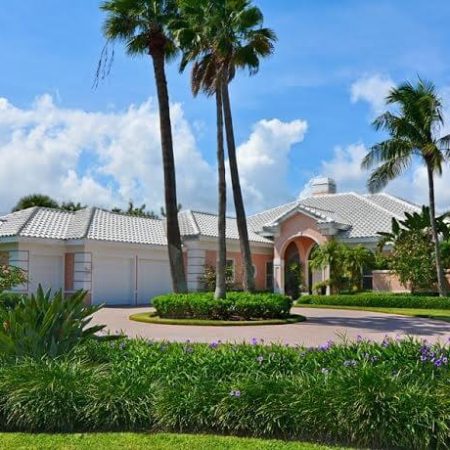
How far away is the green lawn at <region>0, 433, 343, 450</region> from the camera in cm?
620

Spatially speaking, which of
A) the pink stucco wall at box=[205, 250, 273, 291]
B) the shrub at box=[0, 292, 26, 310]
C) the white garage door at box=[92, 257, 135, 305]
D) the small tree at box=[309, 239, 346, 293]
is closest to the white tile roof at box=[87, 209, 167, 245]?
the white garage door at box=[92, 257, 135, 305]

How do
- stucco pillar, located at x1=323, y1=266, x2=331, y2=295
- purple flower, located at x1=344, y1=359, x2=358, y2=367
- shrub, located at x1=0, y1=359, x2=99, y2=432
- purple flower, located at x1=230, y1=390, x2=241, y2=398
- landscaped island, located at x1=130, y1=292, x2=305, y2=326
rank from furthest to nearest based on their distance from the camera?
1. stucco pillar, located at x1=323, y1=266, x2=331, y2=295
2. landscaped island, located at x1=130, y1=292, x2=305, y2=326
3. purple flower, located at x1=344, y1=359, x2=358, y2=367
4. shrub, located at x1=0, y1=359, x2=99, y2=432
5. purple flower, located at x1=230, y1=390, x2=241, y2=398

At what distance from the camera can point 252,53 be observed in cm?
2250

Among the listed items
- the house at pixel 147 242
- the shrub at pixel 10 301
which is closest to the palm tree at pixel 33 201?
the house at pixel 147 242

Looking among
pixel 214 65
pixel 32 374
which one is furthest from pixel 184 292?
pixel 32 374

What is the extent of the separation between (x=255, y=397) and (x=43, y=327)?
3.27 metres

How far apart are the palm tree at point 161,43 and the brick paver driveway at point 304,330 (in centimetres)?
320

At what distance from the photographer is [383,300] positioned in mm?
28828

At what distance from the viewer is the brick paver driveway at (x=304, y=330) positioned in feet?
52.0

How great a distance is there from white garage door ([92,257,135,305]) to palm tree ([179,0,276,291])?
9255mm

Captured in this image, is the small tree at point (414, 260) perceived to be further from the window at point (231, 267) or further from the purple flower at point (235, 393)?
the purple flower at point (235, 393)

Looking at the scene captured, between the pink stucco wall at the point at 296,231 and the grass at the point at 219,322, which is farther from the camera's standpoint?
the pink stucco wall at the point at 296,231

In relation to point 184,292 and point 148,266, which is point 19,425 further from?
point 148,266

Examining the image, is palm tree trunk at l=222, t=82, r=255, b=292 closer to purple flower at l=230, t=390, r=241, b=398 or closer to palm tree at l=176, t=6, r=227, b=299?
palm tree at l=176, t=6, r=227, b=299
